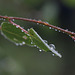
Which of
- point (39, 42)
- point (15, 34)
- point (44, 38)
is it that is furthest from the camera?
point (44, 38)

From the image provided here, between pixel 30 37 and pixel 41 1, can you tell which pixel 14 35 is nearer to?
pixel 30 37

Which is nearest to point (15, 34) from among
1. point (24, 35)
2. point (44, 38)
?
point (24, 35)

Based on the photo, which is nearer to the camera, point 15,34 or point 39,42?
point 39,42

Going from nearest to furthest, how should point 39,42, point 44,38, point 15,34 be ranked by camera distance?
point 39,42 < point 15,34 < point 44,38

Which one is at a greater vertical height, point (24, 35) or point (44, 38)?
point (44, 38)

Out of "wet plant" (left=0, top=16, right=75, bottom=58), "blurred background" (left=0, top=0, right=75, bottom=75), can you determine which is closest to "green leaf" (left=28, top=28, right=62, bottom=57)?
"wet plant" (left=0, top=16, right=75, bottom=58)

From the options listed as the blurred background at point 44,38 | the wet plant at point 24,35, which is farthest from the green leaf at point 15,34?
the blurred background at point 44,38

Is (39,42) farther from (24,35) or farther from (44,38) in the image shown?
(44,38)

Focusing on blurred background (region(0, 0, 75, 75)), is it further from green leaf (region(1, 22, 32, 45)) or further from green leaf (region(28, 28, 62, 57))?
green leaf (region(28, 28, 62, 57))
